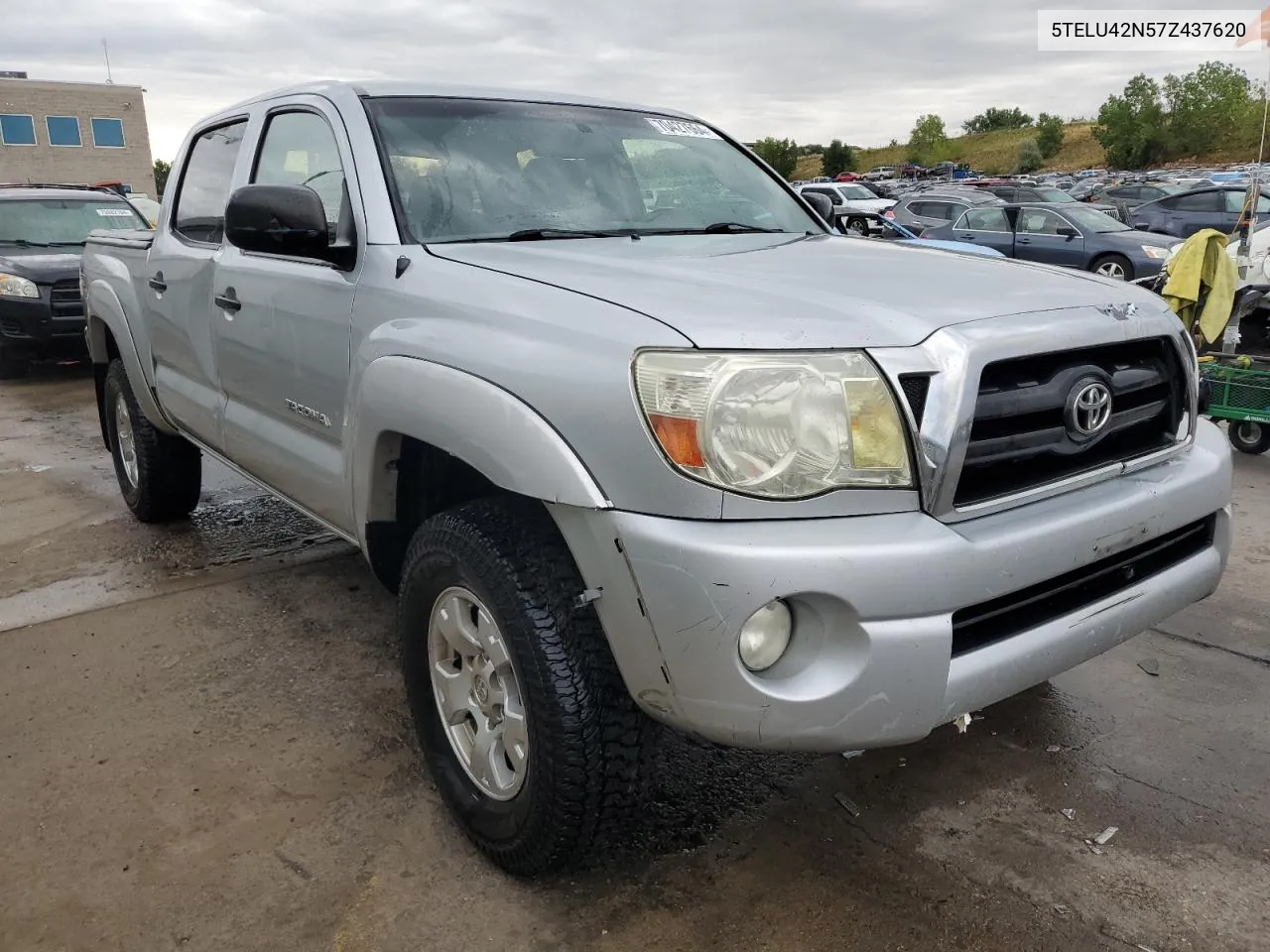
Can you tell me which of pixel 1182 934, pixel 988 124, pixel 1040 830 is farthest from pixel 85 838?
pixel 988 124

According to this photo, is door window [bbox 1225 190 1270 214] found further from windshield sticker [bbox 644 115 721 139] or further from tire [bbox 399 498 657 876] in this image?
tire [bbox 399 498 657 876]

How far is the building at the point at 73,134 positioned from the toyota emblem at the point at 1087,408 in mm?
56452

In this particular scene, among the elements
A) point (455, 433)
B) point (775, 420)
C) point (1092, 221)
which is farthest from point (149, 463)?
point (1092, 221)

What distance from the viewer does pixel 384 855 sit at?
245cm

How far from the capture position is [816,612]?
6.07ft

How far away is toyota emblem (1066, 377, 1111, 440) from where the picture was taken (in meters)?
2.10

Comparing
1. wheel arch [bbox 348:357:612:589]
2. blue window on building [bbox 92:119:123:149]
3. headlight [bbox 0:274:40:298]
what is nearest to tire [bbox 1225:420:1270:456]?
wheel arch [bbox 348:357:612:589]

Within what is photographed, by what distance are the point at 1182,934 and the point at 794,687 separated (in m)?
1.09

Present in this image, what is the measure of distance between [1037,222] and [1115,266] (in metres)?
1.39

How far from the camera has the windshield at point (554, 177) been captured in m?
2.83

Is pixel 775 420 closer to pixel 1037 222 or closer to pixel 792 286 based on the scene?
pixel 792 286

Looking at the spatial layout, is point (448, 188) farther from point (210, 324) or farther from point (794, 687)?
point (794, 687)

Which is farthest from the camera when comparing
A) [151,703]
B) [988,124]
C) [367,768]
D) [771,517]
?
[988,124]

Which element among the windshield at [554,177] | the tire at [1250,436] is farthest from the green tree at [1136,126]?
the windshield at [554,177]
